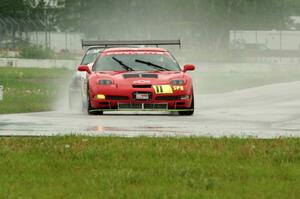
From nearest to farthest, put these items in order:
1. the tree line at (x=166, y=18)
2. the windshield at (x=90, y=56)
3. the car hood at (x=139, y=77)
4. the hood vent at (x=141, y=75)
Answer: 1. the car hood at (x=139, y=77)
2. the hood vent at (x=141, y=75)
3. the windshield at (x=90, y=56)
4. the tree line at (x=166, y=18)

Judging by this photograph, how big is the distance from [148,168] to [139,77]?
30.9 feet

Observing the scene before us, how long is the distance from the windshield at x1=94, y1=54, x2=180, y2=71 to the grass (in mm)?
7747

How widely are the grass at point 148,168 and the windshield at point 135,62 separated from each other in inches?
305

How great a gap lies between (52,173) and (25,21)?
84.0 m

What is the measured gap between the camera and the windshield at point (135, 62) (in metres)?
20.7

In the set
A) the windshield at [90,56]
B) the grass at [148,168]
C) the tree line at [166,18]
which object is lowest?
the grass at [148,168]

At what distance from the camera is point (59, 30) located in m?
118

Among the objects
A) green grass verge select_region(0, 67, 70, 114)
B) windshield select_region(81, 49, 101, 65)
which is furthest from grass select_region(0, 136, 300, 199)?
green grass verge select_region(0, 67, 70, 114)

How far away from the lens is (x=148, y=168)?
10.4 metres

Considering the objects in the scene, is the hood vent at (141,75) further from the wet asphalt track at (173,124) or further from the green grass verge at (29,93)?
the green grass verge at (29,93)

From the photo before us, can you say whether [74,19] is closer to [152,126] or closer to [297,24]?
[297,24]

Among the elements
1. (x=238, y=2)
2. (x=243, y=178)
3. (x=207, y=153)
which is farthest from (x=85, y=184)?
(x=238, y=2)

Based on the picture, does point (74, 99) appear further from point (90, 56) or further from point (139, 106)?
point (139, 106)

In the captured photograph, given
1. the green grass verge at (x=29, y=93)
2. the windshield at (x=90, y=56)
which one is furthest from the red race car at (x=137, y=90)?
the green grass verge at (x=29, y=93)
